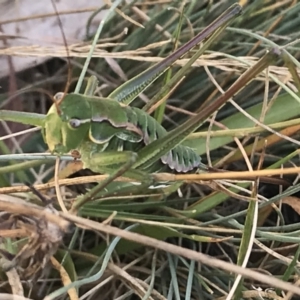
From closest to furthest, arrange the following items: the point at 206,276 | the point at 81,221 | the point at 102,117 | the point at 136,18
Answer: the point at 81,221 < the point at 102,117 < the point at 206,276 < the point at 136,18

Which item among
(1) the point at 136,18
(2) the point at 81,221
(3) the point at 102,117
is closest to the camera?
(2) the point at 81,221

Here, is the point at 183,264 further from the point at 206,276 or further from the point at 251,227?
the point at 251,227

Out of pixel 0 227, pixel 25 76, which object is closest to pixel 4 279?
pixel 0 227

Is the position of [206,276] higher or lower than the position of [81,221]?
lower

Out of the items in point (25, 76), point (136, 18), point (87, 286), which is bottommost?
point (87, 286)

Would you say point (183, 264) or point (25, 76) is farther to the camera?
point (25, 76)
